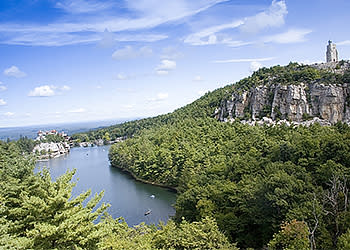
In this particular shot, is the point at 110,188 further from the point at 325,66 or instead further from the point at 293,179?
the point at 325,66

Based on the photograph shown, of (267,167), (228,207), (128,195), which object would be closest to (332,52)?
(267,167)

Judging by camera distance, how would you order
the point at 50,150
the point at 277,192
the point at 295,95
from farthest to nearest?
the point at 50,150 < the point at 295,95 < the point at 277,192

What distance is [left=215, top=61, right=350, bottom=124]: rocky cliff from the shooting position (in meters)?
32.8

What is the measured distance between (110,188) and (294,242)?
25.1m

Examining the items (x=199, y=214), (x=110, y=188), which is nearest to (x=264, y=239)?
(x=199, y=214)

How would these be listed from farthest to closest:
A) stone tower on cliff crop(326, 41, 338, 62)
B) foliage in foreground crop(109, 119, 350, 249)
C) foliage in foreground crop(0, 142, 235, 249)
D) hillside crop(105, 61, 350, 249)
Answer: stone tower on cliff crop(326, 41, 338, 62)
hillside crop(105, 61, 350, 249)
foliage in foreground crop(109, 119, 350, 249)
foliage in foreground crop(0, 142, 235, 249)

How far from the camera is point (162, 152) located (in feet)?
116

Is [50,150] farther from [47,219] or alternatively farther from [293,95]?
[47,219]

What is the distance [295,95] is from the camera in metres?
36.0

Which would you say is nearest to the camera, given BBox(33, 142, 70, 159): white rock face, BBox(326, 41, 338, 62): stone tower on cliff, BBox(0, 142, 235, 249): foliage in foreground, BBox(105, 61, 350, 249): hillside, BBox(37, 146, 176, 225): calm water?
BBox(0, 142, 235, 249): foliage in foreground

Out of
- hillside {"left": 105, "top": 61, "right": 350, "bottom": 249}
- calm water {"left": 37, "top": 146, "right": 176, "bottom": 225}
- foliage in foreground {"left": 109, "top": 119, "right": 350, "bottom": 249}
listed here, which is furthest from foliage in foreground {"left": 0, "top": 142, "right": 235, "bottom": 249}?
calm water {"left": 37, "top": 146, "right": 176, "bottom": 225}

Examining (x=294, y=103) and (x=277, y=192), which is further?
(x=294, y=103)

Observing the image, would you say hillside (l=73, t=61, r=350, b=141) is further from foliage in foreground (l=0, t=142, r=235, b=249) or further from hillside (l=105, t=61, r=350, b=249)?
foliage in foreground (l=0, t=142, r=235, b=249)

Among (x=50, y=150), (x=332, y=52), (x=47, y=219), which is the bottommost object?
(x=50, y=150)
